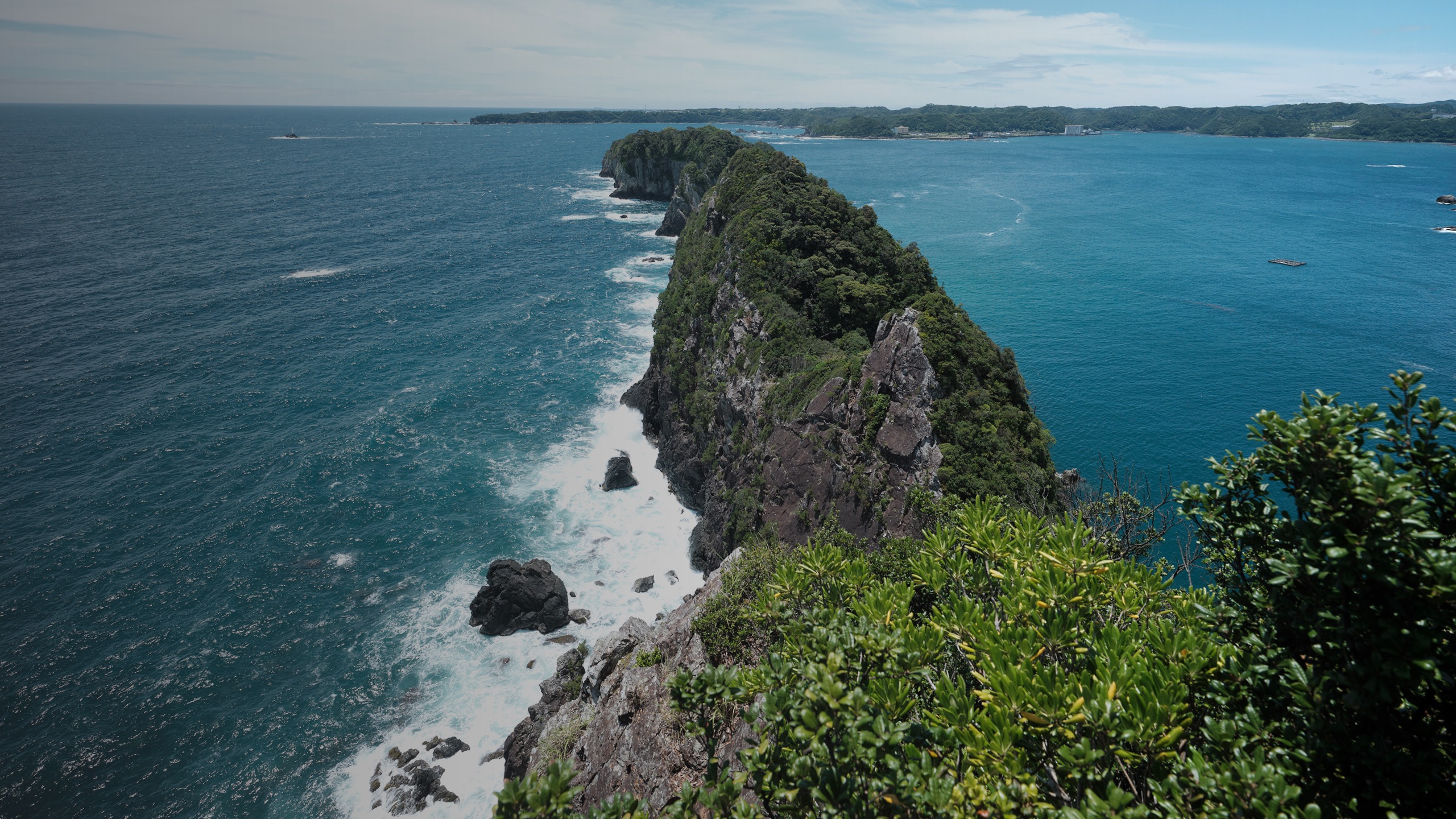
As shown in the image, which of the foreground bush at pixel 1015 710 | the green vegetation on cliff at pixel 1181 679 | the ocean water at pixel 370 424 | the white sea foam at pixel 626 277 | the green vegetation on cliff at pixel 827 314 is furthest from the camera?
the white sea foam at pixel 626 277

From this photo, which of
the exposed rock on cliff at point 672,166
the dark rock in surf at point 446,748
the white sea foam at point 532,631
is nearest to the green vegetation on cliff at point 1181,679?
the white sea foam at point 532,631

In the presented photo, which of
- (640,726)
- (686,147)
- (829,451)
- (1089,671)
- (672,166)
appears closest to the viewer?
(1089,671)

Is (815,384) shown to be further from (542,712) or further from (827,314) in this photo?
(542,712)

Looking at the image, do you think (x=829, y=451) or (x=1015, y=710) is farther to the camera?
(x=829, y=451)

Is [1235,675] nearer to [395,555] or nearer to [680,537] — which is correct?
[680,537]

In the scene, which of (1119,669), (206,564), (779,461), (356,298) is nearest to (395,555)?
(206,564)

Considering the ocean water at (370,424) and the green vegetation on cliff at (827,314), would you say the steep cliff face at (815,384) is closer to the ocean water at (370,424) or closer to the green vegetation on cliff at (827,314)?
the green vegetation on cliff at (827,314)

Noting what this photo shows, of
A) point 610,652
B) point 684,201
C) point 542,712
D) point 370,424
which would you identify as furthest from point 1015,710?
point 684,201
